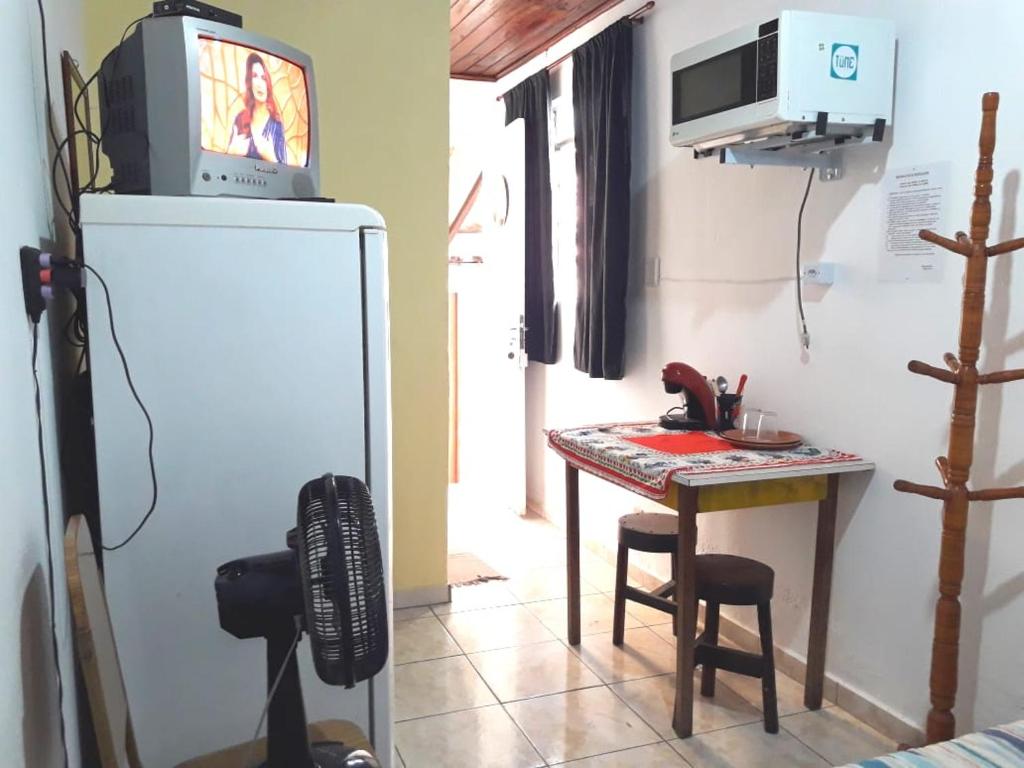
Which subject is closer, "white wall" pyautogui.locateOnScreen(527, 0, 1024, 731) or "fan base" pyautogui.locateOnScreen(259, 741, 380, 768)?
"fan base" pyautogui.locateOnScreen(259, 741, 380, 768)

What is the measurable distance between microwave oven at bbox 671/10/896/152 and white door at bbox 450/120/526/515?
215 cm

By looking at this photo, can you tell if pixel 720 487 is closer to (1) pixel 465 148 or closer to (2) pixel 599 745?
(2) pixel 599 745

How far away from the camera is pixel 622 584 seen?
2.98 metres

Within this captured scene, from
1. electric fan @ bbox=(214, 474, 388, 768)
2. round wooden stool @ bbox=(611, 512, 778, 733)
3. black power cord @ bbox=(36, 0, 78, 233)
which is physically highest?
black power cord @ bbox=(36, 0, 78, 233)

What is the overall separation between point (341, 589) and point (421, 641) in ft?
7.09

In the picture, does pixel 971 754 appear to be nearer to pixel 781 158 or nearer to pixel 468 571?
pixel 781 158

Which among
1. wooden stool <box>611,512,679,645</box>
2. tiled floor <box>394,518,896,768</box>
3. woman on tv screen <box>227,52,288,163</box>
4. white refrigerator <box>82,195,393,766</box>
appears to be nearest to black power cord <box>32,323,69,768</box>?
white refrigerator <box>82,195,393,766</box>

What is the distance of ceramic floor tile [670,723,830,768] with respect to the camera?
7.50ft

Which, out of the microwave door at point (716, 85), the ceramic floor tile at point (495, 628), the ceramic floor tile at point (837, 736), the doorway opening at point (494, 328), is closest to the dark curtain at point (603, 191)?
the doorway opening at point (494, 328)

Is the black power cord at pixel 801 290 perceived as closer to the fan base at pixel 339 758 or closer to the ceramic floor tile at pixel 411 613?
the ceramic floor tile at pixel 411 613

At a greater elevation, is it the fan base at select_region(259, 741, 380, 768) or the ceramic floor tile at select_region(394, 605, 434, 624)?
the fan base at select_region(259, 741, 380, 768)

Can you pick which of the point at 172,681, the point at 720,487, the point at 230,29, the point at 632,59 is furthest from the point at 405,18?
the point at 172,681

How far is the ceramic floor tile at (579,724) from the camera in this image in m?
2.36

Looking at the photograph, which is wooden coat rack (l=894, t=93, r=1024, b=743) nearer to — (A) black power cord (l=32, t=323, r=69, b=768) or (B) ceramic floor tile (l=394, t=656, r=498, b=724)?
(B) ceramic floor tile (l=394, t=656, r=498, b=724)
